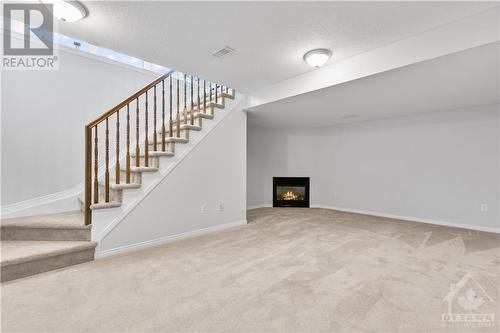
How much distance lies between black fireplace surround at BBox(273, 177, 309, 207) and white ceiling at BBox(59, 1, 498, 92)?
3628 mm

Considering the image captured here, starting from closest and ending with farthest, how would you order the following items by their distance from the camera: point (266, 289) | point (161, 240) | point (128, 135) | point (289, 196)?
point (266, 289), point (128, 135), point (161, 240), point (289, 196)

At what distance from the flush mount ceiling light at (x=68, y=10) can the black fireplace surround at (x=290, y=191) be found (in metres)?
4.80

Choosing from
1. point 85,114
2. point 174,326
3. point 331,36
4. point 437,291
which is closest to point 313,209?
point 437,291

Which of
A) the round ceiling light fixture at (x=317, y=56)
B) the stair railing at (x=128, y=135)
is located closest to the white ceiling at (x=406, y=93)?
the round ceiling light fixture at (x=317, y=56)

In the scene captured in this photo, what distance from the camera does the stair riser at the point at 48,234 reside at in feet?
8.28

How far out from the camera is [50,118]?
10.4 feet

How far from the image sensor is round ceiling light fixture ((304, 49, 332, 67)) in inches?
97.6

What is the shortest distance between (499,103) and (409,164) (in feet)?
5.10

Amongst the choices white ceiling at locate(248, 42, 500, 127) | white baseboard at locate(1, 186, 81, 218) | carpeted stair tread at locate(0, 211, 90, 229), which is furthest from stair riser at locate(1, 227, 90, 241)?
white ceiling at locate(248, 42, 500, 127)

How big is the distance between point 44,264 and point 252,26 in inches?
118

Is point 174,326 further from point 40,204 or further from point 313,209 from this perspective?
point 313,209

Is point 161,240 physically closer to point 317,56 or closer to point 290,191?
point 317,56

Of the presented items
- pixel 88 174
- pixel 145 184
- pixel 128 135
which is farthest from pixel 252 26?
pixel 88 174

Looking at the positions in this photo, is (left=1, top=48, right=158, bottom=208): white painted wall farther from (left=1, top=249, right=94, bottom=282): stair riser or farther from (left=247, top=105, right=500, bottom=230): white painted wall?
(left=247, top=105, right=500, bottom=230): white painted wall
